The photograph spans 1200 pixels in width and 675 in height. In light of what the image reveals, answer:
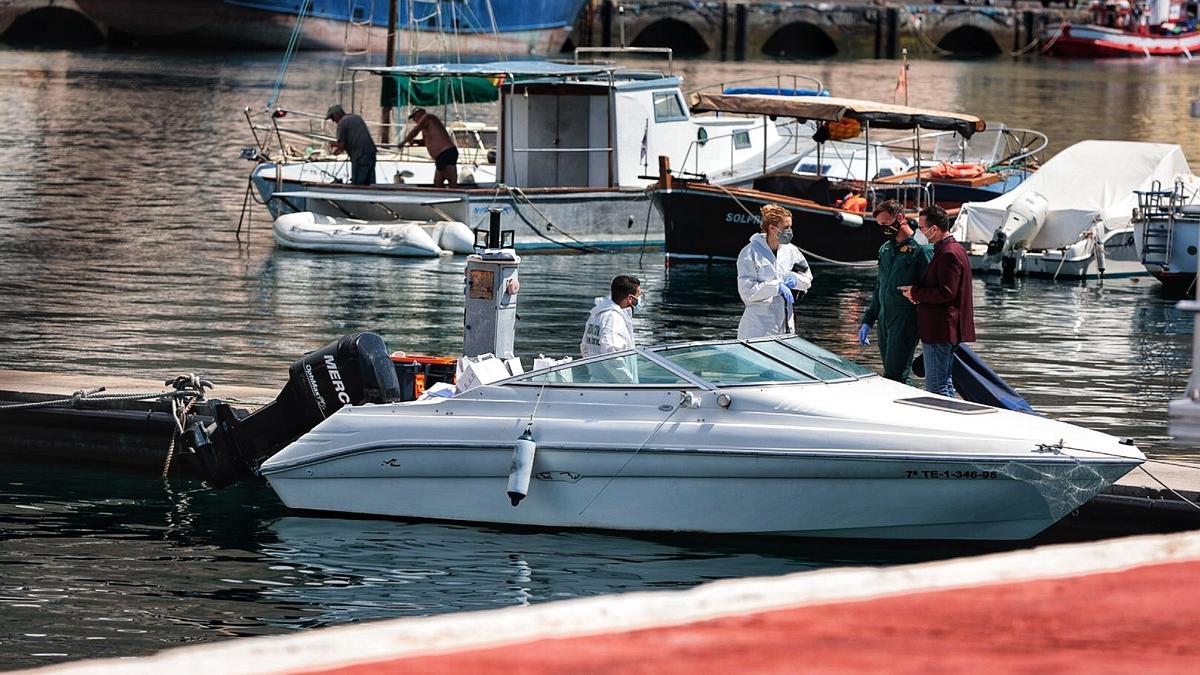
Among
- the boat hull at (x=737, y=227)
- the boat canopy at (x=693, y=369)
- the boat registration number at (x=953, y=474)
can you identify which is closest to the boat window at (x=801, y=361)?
the boat canopy at (x=693, y=369)

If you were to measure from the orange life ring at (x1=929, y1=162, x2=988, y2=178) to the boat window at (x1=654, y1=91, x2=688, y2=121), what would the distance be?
4324mm

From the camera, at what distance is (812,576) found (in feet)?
13.5

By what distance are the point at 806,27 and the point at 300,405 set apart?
81.8 meters

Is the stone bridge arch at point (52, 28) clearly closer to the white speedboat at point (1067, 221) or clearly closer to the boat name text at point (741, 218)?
the boat name text at point (741, 218)

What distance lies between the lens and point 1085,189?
26547 mm

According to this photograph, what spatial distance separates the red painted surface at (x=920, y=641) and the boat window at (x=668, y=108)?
2369cm

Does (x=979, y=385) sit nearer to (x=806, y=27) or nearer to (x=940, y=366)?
(x=940, y=366)

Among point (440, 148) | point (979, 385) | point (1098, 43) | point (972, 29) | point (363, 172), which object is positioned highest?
point (972, 29)

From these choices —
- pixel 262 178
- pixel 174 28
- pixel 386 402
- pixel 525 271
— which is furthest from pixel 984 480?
pixel 174 28

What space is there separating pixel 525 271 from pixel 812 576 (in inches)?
826

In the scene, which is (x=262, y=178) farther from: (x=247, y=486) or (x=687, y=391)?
(x=687, y=391)

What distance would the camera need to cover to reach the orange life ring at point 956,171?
29.2 m

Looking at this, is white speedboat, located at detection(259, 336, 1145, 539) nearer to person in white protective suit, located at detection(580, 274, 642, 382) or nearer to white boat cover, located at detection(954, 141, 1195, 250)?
person in white protective suit, located at detection(580, 274, 642, 382)

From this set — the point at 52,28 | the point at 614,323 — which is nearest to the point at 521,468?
the point at 614,323
